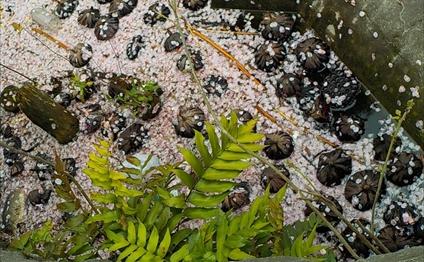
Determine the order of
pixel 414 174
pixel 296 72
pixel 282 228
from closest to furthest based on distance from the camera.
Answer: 1. pixel 282 228
2. pixel 414 174
3. pixel 296 72

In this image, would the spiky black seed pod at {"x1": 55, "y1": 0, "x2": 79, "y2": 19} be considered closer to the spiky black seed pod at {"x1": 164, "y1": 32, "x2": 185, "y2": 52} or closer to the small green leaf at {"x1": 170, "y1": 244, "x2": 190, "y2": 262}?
the spiky black seed pod at {"x1": 164, "y1": 32, "x2": 185, "y2": 52}

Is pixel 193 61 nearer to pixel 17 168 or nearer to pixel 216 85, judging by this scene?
pixel 216 85

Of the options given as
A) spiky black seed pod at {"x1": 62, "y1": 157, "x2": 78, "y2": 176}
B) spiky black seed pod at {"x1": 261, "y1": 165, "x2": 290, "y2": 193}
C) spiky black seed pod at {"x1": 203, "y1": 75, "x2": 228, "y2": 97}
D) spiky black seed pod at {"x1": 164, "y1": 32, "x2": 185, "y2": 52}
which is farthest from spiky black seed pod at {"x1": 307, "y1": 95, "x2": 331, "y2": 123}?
spiky black seed pod at {"x1": 62, "y1": 157, "x2": 78, "y2": 176}

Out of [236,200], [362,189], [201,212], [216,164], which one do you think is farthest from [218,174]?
[362,189]

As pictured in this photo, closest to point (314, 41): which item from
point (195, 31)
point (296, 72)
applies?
point (296, 72)

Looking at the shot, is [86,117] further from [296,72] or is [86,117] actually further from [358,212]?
[358,212]

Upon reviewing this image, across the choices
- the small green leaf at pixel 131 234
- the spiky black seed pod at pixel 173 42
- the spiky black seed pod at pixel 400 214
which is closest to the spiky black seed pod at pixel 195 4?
the spiky black seed pod at pixel 173 42
